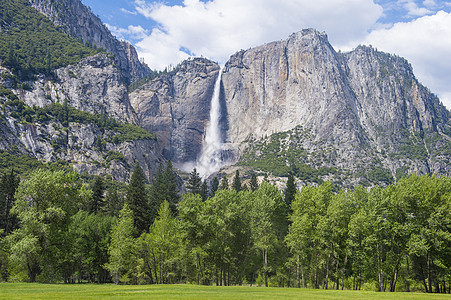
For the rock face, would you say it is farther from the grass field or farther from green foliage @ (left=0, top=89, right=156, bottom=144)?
the grass field

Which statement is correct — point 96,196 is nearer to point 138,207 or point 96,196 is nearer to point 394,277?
point 138,207

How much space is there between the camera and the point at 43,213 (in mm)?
37781

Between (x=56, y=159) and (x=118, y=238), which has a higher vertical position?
(x=56, y=159)

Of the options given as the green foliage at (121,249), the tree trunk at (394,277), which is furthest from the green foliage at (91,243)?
the tree trunk at (394,277)

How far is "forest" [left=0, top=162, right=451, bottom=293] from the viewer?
38.7 metres

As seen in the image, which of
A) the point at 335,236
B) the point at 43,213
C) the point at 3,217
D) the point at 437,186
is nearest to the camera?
the point at 43,213

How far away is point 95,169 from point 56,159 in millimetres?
17871

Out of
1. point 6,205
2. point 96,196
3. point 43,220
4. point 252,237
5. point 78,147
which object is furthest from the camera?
point 78,147

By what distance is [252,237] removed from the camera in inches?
1999

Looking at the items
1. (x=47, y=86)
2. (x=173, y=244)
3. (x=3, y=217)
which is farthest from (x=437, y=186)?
(x=47, y=86)

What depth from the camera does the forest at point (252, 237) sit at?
127 ft

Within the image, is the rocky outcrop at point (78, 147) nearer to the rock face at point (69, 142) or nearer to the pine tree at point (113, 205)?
the rock face at point (69, 142)

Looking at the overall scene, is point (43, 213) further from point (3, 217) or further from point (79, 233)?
point (3, 217)

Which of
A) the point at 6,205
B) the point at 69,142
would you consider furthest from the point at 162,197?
the point at 69,142
